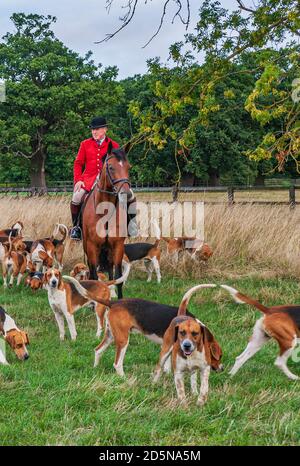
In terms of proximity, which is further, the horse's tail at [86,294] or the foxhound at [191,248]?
the foxhound at [191,248]

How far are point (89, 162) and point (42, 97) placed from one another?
27126 mm

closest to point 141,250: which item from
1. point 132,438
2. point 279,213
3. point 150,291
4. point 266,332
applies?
point 150,291

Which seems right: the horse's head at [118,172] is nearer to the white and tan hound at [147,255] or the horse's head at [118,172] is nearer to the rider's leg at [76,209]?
the rider's leg at [76,209]

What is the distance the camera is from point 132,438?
3721 millimetres

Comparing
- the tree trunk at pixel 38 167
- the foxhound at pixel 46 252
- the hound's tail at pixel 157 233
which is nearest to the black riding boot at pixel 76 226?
the foxhound at pixel 46 252

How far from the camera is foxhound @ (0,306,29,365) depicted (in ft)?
17.9

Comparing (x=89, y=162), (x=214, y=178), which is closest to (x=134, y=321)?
(x=89, y=162)

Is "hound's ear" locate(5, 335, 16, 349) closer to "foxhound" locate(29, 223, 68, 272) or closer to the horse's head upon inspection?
the horse's head

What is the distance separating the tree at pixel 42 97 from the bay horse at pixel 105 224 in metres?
25.5

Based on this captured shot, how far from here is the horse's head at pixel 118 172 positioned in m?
7.42

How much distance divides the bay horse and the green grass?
1.77m

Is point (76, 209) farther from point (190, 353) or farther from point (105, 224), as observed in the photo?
point (190, 353)
